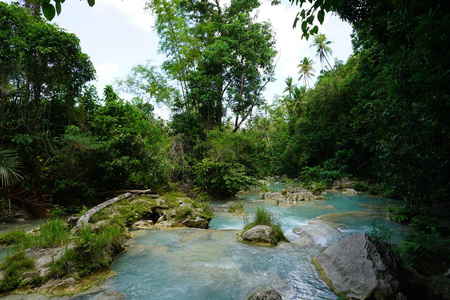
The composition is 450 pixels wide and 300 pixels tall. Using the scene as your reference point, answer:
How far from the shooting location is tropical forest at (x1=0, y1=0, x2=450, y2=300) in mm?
3393

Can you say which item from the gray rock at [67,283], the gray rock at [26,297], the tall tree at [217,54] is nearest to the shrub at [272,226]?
the gray rock at [67,283]

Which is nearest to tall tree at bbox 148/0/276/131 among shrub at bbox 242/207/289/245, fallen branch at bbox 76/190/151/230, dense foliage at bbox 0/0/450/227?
dense foliage at bbox 0/0/450/227

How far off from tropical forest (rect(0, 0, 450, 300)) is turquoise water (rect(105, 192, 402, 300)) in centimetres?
4

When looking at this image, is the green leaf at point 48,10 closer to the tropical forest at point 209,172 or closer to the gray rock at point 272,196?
the tropical forest at point 209,172

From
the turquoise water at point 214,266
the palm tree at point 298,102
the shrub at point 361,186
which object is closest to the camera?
the turquoise water at point 214,266

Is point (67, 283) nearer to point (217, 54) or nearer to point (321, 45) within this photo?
point (217, 54)

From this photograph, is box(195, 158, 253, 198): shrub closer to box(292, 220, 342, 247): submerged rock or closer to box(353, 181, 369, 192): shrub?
box(292, 220, 342, 247): submerged rock

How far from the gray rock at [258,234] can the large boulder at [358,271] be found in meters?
1.41

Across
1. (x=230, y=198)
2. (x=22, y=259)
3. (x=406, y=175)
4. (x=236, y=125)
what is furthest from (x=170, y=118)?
(x=406, y=175)

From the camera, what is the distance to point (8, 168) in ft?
23.5

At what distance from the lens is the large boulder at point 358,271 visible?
3236mm

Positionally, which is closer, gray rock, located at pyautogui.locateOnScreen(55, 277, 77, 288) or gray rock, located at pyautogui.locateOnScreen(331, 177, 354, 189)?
gray rock, located at pyautogui.locateOnScreen(55, 277, 77, 288)

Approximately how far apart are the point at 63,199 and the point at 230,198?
8.50 m

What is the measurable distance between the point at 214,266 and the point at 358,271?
7.95ft
